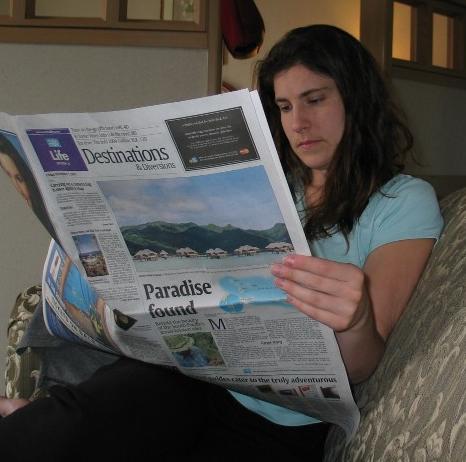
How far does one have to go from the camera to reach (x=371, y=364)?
87 cm

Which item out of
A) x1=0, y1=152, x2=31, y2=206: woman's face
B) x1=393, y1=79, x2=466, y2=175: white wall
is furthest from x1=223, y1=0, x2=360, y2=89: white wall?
x1=0, y1=152, x2=31, y2=206: woman's face

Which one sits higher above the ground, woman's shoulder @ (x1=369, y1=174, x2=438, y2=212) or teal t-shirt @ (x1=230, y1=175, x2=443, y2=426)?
woman's shoulder @ (x1=369, y1=174, x2=438, y2=212)

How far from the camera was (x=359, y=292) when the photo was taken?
2.32 feet

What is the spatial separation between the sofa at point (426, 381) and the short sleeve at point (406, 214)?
0.03 m

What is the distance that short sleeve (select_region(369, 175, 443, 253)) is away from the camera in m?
0.91

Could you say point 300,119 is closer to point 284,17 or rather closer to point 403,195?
point 403,195

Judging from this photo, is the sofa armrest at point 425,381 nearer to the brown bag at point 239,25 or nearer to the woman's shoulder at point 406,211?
the woman's shoulder at point 406,211

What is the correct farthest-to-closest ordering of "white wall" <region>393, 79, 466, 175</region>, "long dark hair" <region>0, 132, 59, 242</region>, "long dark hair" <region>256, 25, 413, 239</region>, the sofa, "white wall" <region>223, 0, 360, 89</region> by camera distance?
1. "white wall" <region>223, 0, 360, 89</region>
2. "white wall" <region>393, 79, 466, 175</region>
3. "long dark hair" <region>256, 25, 413, 239</region>
4. "long dark hair" <region>0, 132, 59, 242</region>
5. the sofa

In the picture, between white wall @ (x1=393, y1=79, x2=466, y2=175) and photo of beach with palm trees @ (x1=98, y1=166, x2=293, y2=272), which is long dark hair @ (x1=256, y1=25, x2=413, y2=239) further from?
white wall @ (x1=393, y1=79, x2=466, y2=175)

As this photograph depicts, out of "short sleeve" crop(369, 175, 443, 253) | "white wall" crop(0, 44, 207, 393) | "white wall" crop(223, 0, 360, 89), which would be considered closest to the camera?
"short sleeve" crop(369, 175, 443, 253)

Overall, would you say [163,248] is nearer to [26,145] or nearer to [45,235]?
[26,145]

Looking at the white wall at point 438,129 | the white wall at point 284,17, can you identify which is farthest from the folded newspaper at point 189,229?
the white wall at point 284,17

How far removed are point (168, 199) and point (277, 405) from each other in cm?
39

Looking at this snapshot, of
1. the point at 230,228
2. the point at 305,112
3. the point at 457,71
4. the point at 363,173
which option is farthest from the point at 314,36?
the point at 457,71
